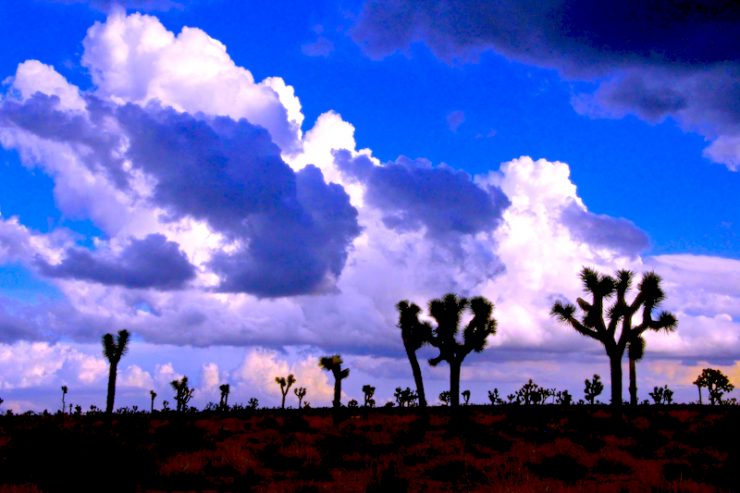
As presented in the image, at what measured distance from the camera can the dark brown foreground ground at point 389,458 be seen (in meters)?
16.4

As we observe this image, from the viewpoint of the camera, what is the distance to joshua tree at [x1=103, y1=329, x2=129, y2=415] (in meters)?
43.6

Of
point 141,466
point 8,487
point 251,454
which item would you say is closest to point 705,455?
point 251,454

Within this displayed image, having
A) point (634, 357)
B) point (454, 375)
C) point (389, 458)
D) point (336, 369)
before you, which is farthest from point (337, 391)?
point (389, 458)

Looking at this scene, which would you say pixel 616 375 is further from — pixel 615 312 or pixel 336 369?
pixel 336 369

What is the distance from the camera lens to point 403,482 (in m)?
16.1

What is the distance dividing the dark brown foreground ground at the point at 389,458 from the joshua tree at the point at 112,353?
13375 mm

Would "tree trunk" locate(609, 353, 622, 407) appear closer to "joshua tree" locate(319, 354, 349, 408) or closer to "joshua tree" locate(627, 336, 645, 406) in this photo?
"joshua tree" locate(627, 336, 645, 406)

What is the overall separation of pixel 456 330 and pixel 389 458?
1287cm

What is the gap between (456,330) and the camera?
34344 millimetres

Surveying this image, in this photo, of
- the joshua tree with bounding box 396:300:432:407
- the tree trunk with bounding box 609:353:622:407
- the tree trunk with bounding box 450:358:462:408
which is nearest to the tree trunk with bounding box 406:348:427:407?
the joshua tree with bounding box 396:300:432:407

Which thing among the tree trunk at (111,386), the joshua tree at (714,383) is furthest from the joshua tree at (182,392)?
the joshua tree at (714,383)

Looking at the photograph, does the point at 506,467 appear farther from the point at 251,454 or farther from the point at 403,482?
the point at 251,454

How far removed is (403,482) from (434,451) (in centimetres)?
778

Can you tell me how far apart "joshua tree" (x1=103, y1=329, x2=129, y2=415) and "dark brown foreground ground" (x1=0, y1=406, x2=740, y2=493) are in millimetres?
13375
